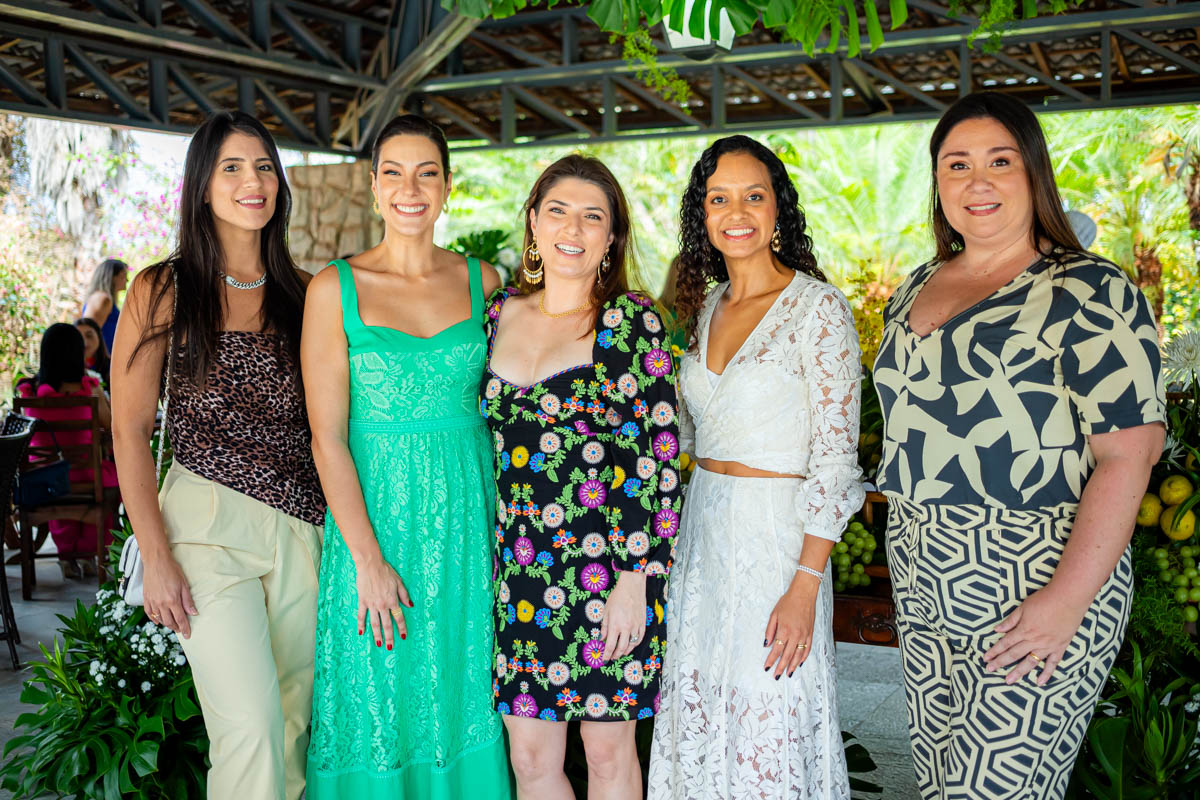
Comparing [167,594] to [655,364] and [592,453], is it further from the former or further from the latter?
[655,364]

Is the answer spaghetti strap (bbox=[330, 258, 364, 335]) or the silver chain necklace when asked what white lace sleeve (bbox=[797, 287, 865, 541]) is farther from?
the silver chain necklace

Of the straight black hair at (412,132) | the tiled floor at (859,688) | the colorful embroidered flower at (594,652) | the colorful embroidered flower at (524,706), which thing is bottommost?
the tiled floor at (859,688)

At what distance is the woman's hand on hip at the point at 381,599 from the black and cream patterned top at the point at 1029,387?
1339 mm

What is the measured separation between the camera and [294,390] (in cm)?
290

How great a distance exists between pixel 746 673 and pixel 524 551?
2.11 feet

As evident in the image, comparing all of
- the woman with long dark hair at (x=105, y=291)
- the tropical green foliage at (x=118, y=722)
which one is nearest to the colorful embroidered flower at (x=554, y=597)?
the tropical green foliage at (x=118, y=722)

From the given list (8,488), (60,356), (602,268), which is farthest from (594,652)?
(60,356)

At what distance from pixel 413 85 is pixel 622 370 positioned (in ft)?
25.8

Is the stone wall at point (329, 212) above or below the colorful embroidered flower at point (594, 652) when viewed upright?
above

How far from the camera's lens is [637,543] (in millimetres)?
2621

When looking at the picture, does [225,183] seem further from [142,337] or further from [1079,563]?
[1079,563]

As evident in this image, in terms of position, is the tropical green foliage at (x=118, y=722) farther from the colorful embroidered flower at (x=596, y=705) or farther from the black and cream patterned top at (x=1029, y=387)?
the black and cream patterned top at (x=1029, y=387)

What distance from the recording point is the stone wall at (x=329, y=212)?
10523 mm

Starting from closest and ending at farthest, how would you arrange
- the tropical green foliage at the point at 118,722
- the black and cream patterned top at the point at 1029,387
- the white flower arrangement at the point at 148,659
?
the black and cream patterned top at the point at 1029,387
the tropical green foliage at the point at 118,722
the white flower arrangement at the point at 148,659
